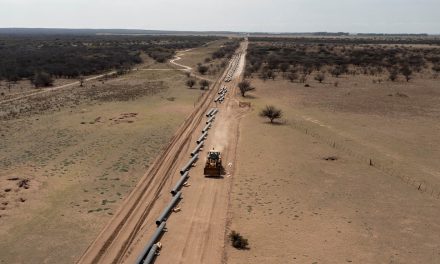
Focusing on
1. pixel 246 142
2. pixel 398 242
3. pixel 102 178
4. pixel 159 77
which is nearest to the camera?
pixel 398 242

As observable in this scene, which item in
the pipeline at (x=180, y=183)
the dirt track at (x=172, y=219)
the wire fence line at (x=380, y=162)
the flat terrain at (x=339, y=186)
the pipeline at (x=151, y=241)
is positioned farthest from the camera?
the wire fence line at (x=380, y=162)

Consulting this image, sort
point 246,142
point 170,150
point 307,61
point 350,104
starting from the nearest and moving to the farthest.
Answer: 1. point 170,150
2. point 246,142
3. point 350,104
4. point 307,61

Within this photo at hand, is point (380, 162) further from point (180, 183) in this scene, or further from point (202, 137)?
point (180, 183)

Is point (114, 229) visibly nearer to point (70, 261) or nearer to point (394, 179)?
point (70, 261)

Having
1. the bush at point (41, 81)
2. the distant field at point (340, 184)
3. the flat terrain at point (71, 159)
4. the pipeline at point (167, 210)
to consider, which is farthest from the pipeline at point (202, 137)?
the bush at point (41, 81)

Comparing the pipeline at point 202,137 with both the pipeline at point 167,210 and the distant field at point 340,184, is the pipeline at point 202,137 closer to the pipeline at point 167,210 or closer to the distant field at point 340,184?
the distant field at point 340,184

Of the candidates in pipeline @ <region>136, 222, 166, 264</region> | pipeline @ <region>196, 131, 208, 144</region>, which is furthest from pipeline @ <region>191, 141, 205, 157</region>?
pipeline @ <region>136, 222, 166, 264</region>

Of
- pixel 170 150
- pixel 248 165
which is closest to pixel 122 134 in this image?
pixel 170 150
